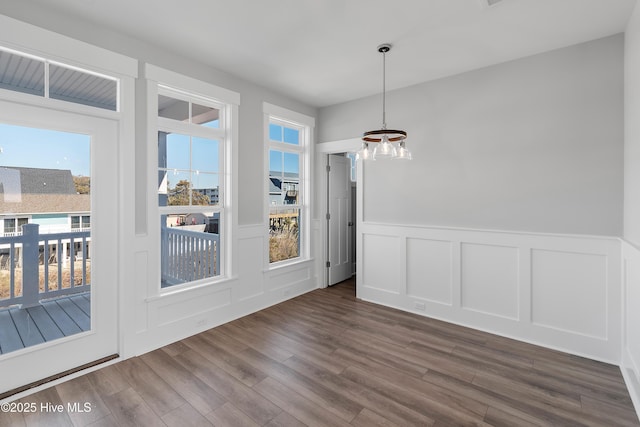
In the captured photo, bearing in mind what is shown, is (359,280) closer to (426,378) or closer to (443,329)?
(443,329)

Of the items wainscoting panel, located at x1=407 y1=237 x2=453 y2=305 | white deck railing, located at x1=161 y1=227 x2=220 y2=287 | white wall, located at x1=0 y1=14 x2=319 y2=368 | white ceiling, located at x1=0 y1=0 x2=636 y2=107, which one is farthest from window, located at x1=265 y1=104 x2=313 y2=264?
wainscoting panel, located at x1=407 y1=237 x2=453 y2=305

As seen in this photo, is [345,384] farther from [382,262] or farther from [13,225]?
[13,225]

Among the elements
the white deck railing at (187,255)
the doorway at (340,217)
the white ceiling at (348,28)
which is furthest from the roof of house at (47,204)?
the doorway at (340,217)

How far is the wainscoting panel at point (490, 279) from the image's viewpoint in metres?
3.11

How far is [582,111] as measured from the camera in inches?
108

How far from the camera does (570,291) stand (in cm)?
281

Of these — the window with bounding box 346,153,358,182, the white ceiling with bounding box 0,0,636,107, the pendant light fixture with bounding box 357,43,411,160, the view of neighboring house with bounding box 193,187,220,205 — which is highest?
the white ceiling with bounding box 0,0,636,107

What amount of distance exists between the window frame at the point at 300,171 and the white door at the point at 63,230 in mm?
1744

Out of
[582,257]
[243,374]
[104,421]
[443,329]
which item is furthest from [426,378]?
[104,421]

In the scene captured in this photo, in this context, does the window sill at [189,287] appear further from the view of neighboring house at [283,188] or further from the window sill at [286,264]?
the view of neighboring house at [283,188]

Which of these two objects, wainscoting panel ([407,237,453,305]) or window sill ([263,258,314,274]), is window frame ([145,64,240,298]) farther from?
wainscoting panel ([407,237,453,305])

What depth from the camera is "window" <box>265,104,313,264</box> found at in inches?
161

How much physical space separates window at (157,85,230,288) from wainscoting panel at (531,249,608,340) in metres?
3.37

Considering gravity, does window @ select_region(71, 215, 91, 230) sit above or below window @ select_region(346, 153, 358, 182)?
below
